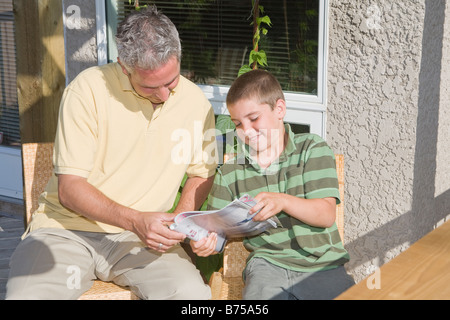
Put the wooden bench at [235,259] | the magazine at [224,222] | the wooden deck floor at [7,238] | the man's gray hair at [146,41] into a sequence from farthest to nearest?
1. the wooden deck floor at [7,238]
2. the wooden bench at [235,259]
3. the man's gray hair at [146,41]
4. the magazine at [224,222]

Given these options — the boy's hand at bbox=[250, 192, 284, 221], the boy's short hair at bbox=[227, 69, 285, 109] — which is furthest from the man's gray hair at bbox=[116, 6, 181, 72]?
the boy's hand at bbox=[250, 192, 284, 221]

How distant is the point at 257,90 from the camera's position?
2525 millimetres

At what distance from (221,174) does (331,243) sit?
0.53 m

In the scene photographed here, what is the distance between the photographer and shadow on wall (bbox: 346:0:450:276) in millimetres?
3131

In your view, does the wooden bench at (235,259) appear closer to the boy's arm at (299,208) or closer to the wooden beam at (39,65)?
the boy's arm at (299,208)

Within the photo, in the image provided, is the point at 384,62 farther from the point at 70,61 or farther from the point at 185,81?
the point at 70,61

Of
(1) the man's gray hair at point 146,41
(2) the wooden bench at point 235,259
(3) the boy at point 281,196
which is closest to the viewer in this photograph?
(3) the boy at point 281,196

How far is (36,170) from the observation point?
2.88 m

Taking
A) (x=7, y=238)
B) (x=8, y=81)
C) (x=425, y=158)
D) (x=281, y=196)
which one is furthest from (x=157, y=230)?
(x=8, y=81)

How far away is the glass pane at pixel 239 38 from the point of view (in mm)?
3449

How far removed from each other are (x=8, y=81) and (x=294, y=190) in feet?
13.3

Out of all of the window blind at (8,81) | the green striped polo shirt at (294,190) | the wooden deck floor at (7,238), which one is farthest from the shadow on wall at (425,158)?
the window blind at (8,81)

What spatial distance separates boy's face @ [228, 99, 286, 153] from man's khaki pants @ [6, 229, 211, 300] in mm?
572

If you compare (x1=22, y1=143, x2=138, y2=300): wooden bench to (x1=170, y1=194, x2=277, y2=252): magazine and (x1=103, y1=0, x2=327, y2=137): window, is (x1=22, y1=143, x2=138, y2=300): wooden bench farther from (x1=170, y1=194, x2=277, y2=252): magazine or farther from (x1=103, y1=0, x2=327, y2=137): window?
(x1=103, y1=0, x2=327, y2=137): window
